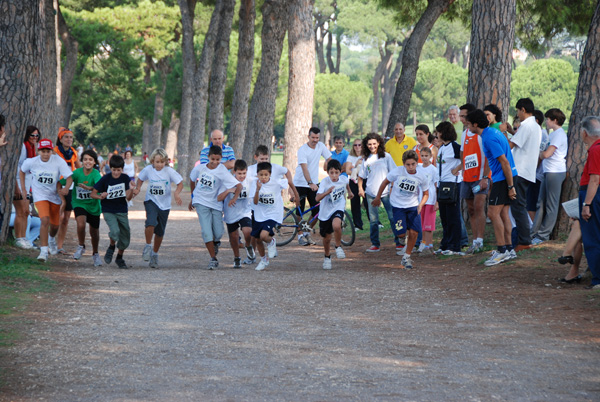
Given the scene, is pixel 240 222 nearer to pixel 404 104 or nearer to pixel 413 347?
pixel 413 347

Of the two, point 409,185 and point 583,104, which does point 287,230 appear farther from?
point 583,104

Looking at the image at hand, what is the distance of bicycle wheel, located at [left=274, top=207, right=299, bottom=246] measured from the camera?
48.2ft

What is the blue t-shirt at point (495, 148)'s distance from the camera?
33.5 ft

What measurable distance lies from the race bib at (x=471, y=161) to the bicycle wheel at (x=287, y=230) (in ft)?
13.9

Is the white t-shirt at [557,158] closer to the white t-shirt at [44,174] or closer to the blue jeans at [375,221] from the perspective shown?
the blue jeans at [375,221]

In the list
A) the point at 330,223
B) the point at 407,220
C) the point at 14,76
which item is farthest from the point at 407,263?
the point at 14,76

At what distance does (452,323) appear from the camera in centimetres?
722

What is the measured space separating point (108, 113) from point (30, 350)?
67.0 metres

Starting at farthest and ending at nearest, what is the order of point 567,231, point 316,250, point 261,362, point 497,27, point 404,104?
1. point 404,104
2. point 316,250
3. point 497,27
4. point 567,231
5. point 261,362

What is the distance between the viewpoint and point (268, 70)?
22.0m

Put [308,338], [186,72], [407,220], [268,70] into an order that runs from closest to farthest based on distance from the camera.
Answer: [308,338] < [407,220] < [268,70] < [186,72]

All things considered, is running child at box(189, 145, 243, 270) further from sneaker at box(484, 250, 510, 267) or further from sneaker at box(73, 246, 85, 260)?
sneaker at box(484, 250, 510, 267)

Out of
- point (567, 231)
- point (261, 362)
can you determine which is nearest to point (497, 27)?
point (567, 231)

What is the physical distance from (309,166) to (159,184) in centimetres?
392
